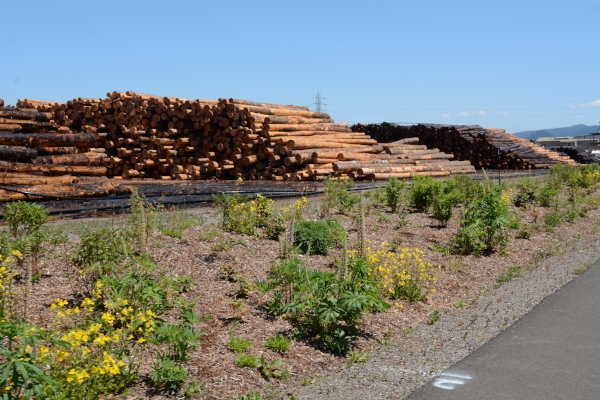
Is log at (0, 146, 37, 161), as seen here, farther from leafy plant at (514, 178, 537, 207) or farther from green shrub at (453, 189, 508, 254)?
leafy plant at (514, 178, 537, 207)

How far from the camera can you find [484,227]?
10156mm

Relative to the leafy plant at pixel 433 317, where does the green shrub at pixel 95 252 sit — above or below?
above

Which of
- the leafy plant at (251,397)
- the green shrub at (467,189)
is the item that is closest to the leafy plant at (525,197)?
the green shrub at (467,189)

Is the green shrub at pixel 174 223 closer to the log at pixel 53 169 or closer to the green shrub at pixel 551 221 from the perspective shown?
the green shrub at pixel 551 221

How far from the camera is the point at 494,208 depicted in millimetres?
10266

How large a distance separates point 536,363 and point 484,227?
482cm

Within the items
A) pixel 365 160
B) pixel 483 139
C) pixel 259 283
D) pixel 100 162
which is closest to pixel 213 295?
pixel 259 283

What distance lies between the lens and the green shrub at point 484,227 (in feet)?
32.7

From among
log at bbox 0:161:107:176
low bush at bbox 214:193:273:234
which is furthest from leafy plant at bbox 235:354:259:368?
log at bbox 0:161:107:176

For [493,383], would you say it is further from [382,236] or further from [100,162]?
[100,162]

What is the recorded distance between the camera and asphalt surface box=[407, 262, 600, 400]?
4.88 meters

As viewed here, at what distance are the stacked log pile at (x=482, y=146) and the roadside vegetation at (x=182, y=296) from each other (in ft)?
80.7

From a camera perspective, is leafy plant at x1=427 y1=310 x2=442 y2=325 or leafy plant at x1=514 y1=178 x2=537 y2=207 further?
leafy plant at x1=514 y1=178 x2=537 y2=207

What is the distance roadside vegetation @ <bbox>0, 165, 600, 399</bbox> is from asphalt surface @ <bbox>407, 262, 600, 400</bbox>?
84cm
